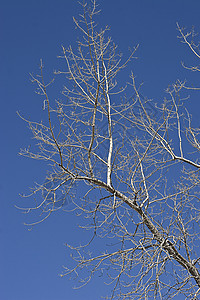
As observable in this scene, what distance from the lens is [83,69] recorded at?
6.49m

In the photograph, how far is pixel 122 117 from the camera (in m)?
6.80

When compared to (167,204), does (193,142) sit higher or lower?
higher

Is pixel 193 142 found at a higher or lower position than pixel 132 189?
higher

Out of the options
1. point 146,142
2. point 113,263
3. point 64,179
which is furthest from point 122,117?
point 113,263

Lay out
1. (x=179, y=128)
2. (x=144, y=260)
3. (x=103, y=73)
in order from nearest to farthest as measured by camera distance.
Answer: (x=144, y=260) < (x=103, y=73) < (x=179, y=128)

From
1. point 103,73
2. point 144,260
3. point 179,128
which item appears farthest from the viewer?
point 179,128

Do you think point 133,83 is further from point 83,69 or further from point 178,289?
point 178,289

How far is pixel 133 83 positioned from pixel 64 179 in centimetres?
204

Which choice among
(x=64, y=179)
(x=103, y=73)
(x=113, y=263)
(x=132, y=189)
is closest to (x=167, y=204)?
(x=132, y=189)

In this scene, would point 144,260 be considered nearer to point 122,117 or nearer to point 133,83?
point 122,117

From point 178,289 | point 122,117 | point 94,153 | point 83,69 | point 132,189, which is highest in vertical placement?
point 83,69

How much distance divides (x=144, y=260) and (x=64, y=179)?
5.24ft

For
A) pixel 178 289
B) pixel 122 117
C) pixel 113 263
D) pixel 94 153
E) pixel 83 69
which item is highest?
pixel 83 69

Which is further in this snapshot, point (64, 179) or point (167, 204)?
point (167, 204)
